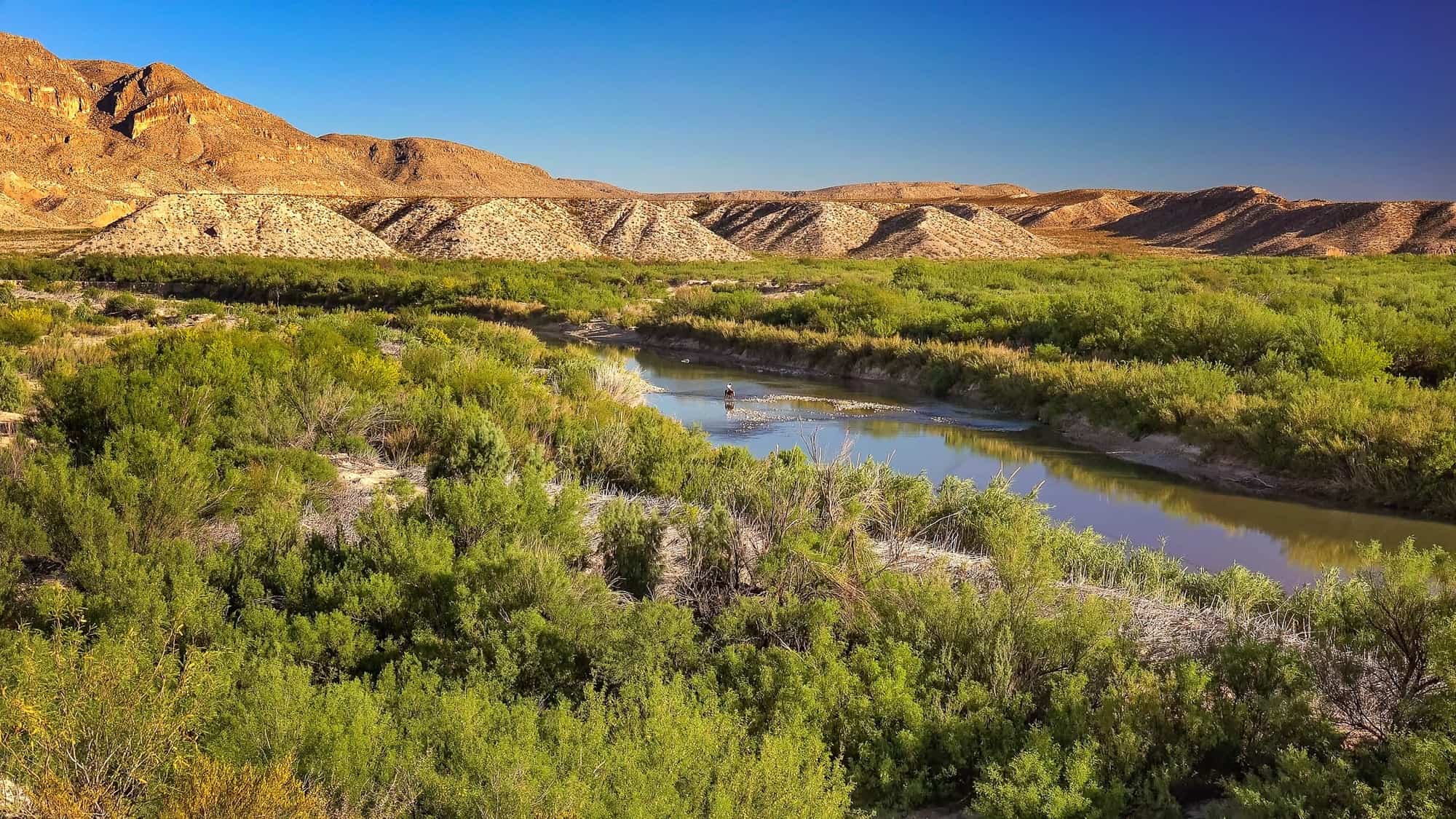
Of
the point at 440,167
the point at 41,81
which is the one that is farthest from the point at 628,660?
the point at 41,81

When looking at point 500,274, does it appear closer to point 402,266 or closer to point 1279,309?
point 402,266

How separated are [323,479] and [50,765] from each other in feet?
17.2

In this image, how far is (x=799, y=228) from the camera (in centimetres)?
8188

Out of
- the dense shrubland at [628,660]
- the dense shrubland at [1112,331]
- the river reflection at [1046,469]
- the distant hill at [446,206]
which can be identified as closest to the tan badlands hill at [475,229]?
the distant hill at [446,206]

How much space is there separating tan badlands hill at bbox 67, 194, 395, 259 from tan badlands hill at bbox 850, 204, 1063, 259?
34.1m

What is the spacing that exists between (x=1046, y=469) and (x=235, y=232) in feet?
190

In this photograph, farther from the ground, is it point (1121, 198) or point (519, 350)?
point (1121, 198)

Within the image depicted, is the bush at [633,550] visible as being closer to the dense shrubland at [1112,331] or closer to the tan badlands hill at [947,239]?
the dense shrubland at [1112,331]

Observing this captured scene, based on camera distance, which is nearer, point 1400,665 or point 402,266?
point 1400,665

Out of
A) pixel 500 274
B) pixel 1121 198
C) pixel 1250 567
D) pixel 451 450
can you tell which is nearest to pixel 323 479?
pixel 451 450

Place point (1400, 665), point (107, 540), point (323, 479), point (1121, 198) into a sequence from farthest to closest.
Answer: point (1121, 198) → point (323, 479) → point (107, 540) → point (1400, 665)

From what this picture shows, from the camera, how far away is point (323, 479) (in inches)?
334

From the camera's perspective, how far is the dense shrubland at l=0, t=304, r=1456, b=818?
3857mm

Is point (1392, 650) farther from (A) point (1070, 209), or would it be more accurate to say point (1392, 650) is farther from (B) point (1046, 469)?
(A) point (1070, 209)
